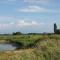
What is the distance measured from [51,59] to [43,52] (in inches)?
90.3

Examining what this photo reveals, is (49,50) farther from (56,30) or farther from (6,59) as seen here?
(56,30)

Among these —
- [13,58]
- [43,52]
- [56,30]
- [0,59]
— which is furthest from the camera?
[56,30]

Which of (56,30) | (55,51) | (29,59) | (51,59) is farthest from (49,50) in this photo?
(56,30)

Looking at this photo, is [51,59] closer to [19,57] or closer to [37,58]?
[37,58]

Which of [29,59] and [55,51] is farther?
[55,51]

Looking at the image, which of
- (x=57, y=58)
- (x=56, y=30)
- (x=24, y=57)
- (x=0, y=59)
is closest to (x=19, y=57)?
(x=24, y=57)

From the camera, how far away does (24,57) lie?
25.8m

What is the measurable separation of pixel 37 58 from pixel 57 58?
6.54ft

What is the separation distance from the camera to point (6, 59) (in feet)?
83.9

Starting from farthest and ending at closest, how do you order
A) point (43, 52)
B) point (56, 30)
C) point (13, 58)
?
point (56, 30) → point (43, 52) → point (13, 58)

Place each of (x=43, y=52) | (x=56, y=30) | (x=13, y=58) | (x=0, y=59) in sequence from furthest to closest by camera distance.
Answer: (x=56, y=30)
(x=43, y=52)
(x=0, y=59)
(x=13, y=58)

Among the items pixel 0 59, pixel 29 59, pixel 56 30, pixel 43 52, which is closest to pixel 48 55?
pixel 43 52

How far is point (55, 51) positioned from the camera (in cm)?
2959

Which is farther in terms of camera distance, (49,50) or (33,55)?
(49,50)
